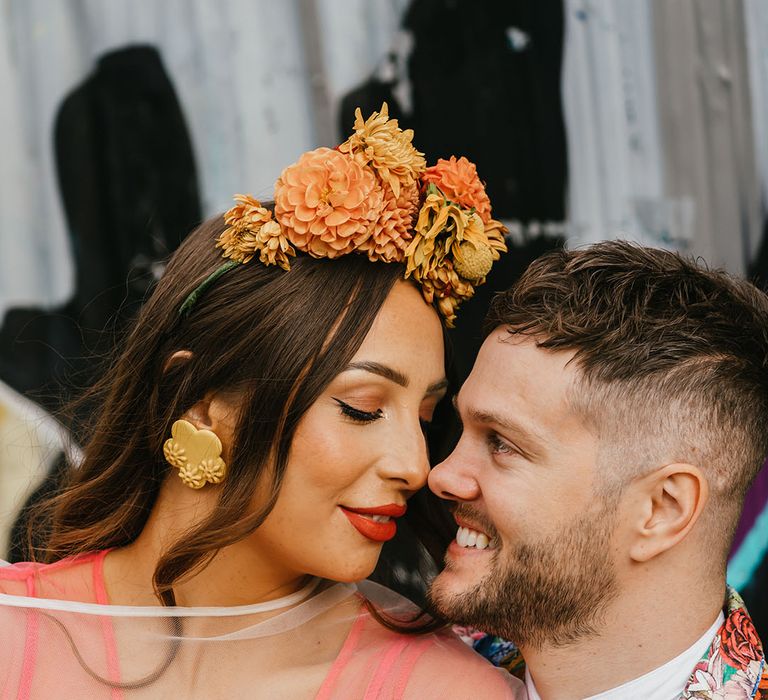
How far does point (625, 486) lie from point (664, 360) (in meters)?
0.30

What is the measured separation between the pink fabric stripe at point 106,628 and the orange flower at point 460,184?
128cm

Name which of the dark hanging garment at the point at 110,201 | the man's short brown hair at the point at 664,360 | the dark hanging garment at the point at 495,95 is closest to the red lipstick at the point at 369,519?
the man's short brown hair at the point at 664,360

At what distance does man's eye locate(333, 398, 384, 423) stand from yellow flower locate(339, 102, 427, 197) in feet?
1.71

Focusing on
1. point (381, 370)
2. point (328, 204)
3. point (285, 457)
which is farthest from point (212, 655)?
point (328, 204)

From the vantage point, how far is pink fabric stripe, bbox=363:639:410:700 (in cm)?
230

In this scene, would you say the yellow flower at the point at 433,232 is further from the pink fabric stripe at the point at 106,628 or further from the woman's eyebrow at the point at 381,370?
the pink fabric stripe at the point at 106,628

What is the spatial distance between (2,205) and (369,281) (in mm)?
2265

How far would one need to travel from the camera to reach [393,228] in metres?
2.45

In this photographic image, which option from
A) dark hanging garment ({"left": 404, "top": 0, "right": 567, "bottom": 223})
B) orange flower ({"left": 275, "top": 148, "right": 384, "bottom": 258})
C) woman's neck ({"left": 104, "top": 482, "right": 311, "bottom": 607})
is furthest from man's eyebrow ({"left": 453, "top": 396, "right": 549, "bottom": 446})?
dark hanging garment ({"left": 404, "top": 0, "right": 567, "bottom": 223})

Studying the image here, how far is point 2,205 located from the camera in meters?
4.09

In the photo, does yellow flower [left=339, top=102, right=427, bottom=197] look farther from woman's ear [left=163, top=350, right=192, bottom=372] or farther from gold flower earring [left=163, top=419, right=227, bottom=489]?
gold flower earring [left=163, top=419, right=227, bottom=489]

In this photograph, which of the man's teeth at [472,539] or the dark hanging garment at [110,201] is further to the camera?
the dark hanging garment at [110,201]

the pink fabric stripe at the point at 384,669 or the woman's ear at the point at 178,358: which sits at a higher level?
the woman's ear at the point at 178,358

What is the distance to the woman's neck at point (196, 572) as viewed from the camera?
8.21ft
